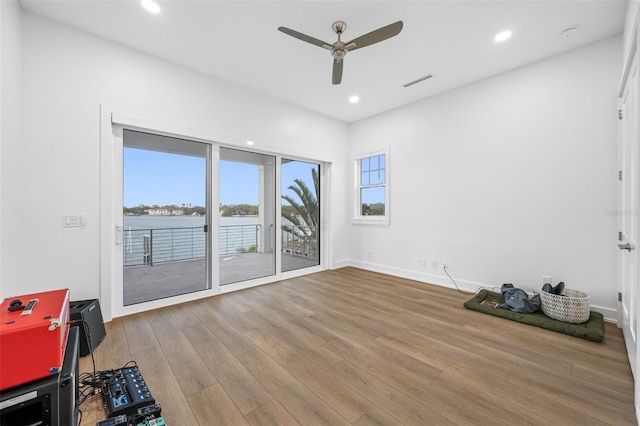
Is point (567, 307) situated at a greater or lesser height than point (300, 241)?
lesser

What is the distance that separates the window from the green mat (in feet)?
6.45

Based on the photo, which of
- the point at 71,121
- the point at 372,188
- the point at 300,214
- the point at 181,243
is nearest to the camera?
the point at 71,121

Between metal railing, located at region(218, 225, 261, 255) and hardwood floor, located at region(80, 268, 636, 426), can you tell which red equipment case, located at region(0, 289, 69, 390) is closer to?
hardwood floor, located at region(80, 268, 636, 426)

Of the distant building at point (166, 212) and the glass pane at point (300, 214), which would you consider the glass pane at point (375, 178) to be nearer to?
the glass pane at point (300, 214)

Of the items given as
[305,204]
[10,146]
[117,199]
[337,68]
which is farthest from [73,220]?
[305,204]

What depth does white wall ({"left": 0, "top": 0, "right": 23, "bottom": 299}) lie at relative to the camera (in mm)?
1972

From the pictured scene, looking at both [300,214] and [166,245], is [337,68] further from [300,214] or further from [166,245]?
[166,245]

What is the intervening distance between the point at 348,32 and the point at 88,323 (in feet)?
12.1

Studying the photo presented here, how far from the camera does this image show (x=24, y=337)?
112cm

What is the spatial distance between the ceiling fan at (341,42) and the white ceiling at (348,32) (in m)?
0.29

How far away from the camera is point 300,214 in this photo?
16.2ft

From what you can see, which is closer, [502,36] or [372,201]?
[502,36]

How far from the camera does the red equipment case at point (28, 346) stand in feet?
3.52

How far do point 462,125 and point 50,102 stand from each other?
4887mm
